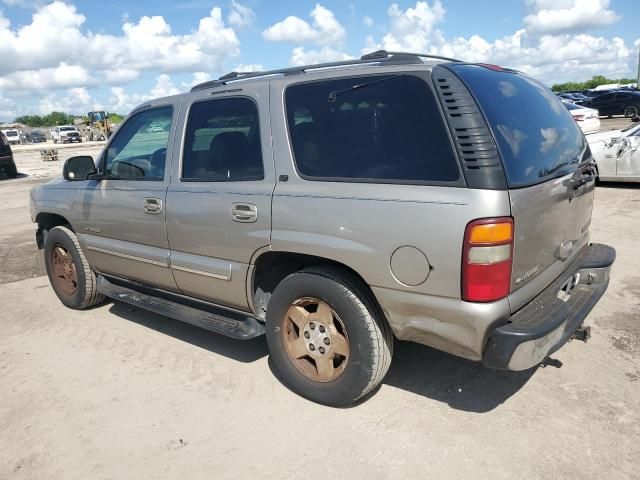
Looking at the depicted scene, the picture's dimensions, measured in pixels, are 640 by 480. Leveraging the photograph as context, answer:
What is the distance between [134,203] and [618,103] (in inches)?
1215

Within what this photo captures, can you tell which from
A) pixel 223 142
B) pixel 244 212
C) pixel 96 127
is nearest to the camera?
pixel 244 212

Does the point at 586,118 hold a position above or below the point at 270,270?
below

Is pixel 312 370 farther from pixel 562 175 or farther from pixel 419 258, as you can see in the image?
pixel 562 175

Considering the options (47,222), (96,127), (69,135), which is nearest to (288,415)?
(47,222)

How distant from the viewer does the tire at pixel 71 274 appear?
4.87 meters

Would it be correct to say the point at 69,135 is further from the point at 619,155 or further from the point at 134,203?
the point at 134,203

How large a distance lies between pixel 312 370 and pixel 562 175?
1.88 metres

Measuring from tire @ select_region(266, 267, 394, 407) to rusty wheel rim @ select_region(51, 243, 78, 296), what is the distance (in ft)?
8.62

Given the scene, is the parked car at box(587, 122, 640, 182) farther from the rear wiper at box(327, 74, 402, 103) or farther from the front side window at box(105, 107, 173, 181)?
the front side window at box(105, 107, 173, 181)

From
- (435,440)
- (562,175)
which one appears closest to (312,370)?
(435,440)

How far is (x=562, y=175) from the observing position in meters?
3.00

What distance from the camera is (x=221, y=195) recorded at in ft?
11.3

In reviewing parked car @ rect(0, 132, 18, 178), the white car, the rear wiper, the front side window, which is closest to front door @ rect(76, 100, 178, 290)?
the front side window

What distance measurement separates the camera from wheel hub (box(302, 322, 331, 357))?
3.18 m
